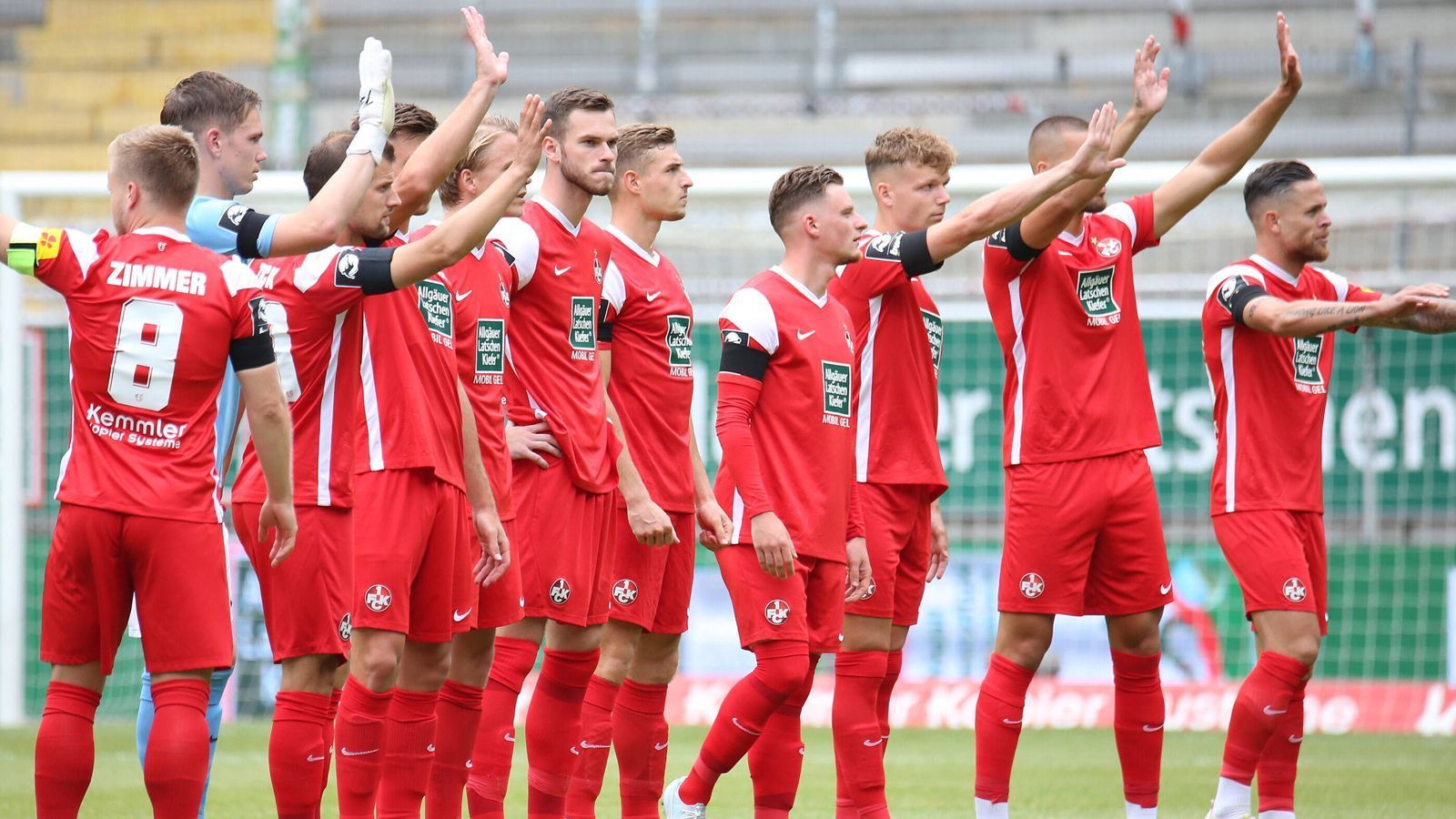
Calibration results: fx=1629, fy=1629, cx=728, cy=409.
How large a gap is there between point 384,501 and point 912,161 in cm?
248

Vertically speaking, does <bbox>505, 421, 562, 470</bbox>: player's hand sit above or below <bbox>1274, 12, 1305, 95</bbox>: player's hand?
below

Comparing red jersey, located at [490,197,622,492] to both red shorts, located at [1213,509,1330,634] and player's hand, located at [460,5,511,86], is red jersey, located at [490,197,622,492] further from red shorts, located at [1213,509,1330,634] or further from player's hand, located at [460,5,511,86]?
red shorts, located at [1213,509,1330,634]

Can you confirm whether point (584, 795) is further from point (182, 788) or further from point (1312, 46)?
point (1312, 46)

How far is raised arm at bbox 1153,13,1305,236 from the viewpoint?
19.5 feet

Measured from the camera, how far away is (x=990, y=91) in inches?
641

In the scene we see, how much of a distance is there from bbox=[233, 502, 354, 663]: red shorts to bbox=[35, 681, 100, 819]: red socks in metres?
0.59

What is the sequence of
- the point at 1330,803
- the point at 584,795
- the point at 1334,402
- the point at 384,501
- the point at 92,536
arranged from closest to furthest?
the point at 92,536
the point at 384,501
the point at 584,795
the point at 1330,803
the point at 1334,402

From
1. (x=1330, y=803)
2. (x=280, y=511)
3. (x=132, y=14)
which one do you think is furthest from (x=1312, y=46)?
(x=280, y=511)

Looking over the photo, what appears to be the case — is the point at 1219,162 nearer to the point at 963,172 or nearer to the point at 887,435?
the point at 887,435

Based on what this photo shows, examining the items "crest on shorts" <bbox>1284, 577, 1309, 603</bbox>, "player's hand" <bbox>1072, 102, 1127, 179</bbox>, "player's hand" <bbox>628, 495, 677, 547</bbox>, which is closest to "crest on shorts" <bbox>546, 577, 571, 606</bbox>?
"player's hand" <bbox>628, 495, 677, 547</bbox>

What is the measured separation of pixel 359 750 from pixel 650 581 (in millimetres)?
1327

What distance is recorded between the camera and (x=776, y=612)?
555cm

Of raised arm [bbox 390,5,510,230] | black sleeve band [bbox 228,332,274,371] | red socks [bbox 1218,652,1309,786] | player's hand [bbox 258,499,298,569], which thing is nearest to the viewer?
black sleeve band [bbox 228,332,274,371]

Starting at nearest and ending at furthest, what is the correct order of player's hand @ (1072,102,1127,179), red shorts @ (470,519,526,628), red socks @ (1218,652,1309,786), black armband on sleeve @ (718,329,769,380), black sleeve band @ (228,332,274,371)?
black sleeve band @ (228,332,274,371) → red shorts @ (470,519,526,628) → player's hand @ (1072,102,1127,179) → black armband on sleeve @ (718,329,769,380) → red socks @ (1218,652,1309,786)
